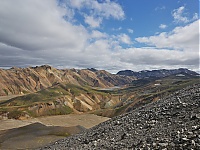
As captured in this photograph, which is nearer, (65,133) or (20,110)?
(65,133)

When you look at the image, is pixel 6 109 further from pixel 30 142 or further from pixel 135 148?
pixel 135 148

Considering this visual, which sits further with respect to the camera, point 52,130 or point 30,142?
point 52,130

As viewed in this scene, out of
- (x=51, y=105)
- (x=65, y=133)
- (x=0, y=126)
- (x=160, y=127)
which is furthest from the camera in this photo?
(x=51, y=105)

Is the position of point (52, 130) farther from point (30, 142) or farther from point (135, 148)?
point (135, 148)

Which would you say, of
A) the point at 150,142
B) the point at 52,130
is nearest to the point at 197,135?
the point at 150,142

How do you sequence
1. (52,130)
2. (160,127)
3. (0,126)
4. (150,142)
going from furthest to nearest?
(0,126) → (52,130) → (160,127) → (150,142)

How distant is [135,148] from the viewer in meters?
16.1

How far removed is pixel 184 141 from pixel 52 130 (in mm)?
80135

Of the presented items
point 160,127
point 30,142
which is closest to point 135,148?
point 160,127

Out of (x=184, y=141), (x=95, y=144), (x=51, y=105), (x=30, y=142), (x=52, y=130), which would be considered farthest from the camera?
(x=51, y=105)

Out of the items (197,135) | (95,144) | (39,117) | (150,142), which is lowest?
(39,117)

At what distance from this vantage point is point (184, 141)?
13602mm

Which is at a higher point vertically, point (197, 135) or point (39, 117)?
point (197, 135)

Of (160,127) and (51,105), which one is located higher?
(160,127)
